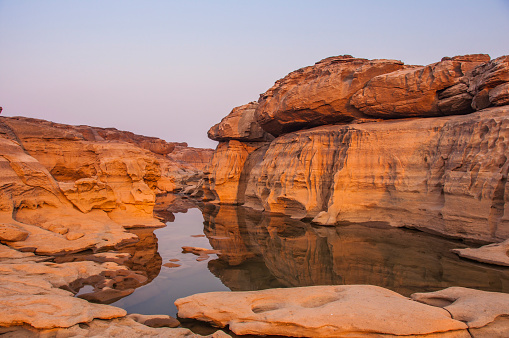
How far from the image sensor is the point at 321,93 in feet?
56.5

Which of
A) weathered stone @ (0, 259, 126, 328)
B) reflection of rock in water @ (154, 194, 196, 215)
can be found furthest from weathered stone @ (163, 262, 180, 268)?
reflection of rock in water @ (154, 194, 196, 215)

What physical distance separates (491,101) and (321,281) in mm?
9594

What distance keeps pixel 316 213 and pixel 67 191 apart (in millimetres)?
11145

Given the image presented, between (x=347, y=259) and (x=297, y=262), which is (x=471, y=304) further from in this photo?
(x=297, y=262)

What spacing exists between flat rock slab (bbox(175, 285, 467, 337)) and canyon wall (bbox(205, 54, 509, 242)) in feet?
22.5

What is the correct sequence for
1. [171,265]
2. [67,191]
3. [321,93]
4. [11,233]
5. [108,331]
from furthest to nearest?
[321,93]
[67,191]
[171,265]
[11,233]
[108,331]

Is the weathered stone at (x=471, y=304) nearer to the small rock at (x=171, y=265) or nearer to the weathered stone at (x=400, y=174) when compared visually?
the weathered stone at (x=400, y=174)

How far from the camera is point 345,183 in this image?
50.6 ft

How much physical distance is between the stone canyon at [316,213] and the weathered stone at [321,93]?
0.08 metres

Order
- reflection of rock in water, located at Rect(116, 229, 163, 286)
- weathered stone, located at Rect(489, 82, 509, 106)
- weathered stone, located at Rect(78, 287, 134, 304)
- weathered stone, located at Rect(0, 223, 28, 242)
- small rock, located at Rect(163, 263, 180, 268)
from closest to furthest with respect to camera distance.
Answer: weathered stone, located at Rect(78, 287, 134, 304)
reflection of rock in water, located at Rect(116, 229, 163, 286)
weathered stone, located at Rect(0, 223, 28, 242)
small rock, located at Rect(163, 263, 180, 268)
weathered stone, located at Rect(489, 82, 509, 106)

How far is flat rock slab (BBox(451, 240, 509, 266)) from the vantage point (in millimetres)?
8032

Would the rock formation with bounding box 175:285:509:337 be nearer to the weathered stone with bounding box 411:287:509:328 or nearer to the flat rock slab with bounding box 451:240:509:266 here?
the weathered stone with bounding box 411:287:509:328

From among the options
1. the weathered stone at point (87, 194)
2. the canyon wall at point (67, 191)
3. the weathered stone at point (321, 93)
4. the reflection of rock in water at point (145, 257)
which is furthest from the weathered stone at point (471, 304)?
the weathered stone at point (321, 93)

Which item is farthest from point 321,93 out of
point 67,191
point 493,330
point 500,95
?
point 493,330
